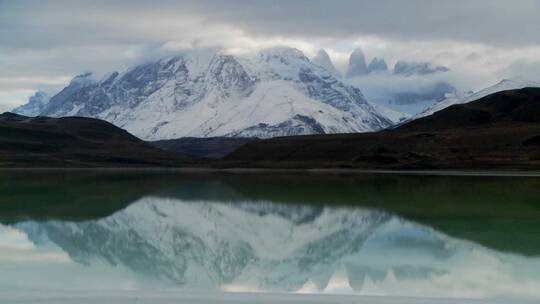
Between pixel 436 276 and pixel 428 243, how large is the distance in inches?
413

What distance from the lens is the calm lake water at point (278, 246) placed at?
2672 cm

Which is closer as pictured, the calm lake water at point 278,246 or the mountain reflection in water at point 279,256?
the calm lake water at point 278,246

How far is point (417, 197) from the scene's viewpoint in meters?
74.2

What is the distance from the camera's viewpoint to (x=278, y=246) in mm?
39156

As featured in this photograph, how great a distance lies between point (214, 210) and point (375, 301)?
4234 cm

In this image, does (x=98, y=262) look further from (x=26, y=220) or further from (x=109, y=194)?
(x=109, y=194)

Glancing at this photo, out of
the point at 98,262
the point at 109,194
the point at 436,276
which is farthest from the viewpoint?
the point at 109,194

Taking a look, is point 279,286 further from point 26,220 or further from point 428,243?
point 26,220

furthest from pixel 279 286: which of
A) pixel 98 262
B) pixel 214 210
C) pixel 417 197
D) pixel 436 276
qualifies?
pixel 417 197

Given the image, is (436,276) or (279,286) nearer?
(279,286)

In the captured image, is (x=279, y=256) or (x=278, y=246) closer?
(x=279, y=256)

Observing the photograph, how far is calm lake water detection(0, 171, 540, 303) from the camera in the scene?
26719mm

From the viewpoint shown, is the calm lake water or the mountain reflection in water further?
the mountain reflection in water

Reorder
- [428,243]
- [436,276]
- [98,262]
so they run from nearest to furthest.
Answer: [436,276] < [98,262] < [428,243]
